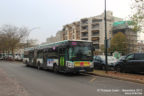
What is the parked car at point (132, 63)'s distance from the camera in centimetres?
1274

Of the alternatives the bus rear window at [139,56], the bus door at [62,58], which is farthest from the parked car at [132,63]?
Answer: the bus door at [62,58]

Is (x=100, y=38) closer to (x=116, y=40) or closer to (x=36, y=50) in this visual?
(x=116, y=40)

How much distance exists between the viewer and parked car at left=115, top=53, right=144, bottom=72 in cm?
1274

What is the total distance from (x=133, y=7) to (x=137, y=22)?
141 centimetres

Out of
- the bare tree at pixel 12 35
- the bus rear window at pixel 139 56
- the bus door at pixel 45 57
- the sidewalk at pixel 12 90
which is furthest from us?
the bare tree at pixel 12 35

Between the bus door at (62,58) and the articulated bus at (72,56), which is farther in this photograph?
the bus door at (62,58)

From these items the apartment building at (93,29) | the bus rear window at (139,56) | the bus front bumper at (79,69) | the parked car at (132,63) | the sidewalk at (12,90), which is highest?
the apartment building at (93,29)

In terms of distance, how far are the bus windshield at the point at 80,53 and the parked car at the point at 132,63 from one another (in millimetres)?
3041

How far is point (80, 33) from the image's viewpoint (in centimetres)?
8200

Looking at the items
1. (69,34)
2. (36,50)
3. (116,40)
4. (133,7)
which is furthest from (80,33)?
(133,7)

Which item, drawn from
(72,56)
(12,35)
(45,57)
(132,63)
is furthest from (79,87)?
(12,35)

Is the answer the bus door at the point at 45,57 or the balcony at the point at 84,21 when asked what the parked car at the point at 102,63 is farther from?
the balcony at the point at 84,21

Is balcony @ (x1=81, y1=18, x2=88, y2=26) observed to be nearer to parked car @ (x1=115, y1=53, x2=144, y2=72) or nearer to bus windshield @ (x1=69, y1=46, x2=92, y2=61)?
parked car @ (x1=115, y1=53, x2=144, y2=72)

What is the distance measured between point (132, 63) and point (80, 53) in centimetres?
429
